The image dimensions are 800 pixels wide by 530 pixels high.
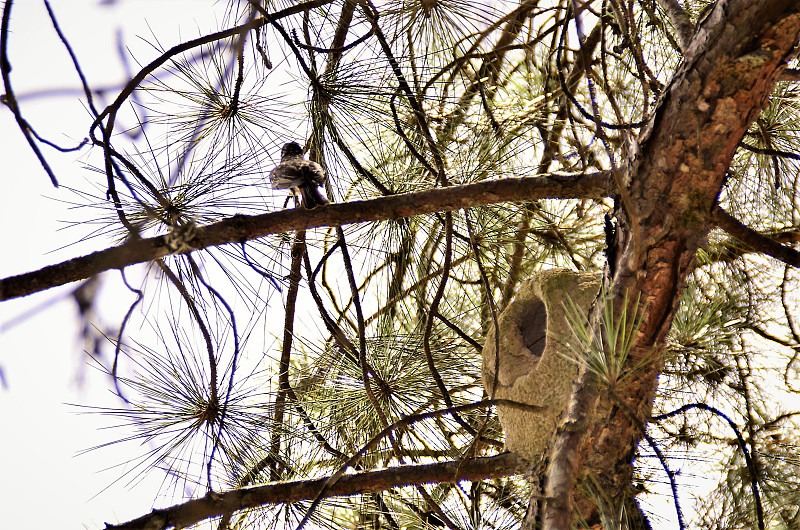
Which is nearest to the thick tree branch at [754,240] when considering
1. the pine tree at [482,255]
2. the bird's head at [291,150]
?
the pine tree at [482,255]

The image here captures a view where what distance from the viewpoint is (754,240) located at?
1174mm

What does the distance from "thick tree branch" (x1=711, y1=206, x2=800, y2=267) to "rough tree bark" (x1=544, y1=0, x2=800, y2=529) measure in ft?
0.18

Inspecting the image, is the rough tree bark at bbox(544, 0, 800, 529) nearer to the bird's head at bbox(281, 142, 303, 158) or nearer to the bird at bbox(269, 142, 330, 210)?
the bird at bbox(269, 142, 330, 210)

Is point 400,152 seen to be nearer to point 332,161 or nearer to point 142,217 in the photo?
point 332,161


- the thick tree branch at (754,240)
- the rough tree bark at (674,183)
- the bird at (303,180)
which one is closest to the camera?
the rough tree bark at (674,183)

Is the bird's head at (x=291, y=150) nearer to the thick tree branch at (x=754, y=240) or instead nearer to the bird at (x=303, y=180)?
the bird at (x=303, y=180)

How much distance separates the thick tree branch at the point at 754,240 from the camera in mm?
1116

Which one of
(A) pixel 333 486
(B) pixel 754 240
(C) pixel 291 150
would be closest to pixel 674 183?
(B) pixel 754 240

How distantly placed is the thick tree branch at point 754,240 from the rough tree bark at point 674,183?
5 centimetres

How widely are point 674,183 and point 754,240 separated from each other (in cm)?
24

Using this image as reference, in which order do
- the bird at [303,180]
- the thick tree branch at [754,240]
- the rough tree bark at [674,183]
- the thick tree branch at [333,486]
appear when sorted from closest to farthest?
the rough tree bark at [674,183], the thick tree branch at [754,240], the bird at [303,180], the thick tree branch at [333,486]

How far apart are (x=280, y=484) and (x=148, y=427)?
1.37ft

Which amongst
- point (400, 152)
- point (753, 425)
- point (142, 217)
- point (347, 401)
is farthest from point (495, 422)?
point (142, 217)

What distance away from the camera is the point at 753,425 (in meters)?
1.87
